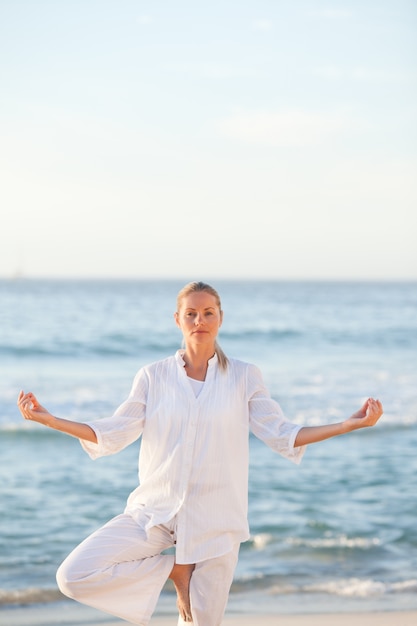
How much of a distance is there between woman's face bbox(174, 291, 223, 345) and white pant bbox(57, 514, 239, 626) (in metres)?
0.84

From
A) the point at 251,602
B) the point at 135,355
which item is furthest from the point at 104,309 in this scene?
the point at 251,602

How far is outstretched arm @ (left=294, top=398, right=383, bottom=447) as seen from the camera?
381cm

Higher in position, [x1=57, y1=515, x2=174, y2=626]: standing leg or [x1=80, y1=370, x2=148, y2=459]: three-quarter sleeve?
[x1=80, y1=370, x2=148, y2=459]: three-quarter sleeve

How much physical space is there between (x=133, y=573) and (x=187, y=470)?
0.49 meters

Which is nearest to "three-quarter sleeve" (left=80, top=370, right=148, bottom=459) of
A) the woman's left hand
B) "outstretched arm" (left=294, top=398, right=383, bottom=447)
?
"outstretched arm" (left=294, top=398, right=383, bottom=447)

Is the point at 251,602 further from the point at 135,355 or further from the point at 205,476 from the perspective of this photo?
the point at 135,355

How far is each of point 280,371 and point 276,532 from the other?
1204 cm

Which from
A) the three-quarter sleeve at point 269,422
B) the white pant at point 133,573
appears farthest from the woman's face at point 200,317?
the white pant at point 133,573

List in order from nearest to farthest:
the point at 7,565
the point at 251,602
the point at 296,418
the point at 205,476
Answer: the point at 205,476, the point at 251,602, the point at 7,565, the point at 296,418

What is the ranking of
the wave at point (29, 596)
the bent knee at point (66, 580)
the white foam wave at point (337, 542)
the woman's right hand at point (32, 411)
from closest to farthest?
the bent knee at point (66, 580), the woman's right hand at point (32, 411), the wave at point (29, 596), the white foam wave at point (337, 542)

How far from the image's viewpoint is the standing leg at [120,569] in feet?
12.3

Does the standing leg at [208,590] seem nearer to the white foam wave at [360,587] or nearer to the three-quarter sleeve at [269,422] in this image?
the three-quarter sleeve at [269,422]

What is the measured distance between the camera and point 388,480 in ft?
31.0

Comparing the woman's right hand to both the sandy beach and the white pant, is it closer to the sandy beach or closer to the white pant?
the white pant
